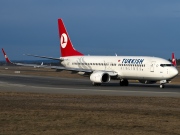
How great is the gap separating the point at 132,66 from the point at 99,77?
323 centimetres

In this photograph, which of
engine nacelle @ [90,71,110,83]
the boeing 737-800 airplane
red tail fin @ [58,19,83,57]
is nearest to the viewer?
the boeing 737-800 airplane

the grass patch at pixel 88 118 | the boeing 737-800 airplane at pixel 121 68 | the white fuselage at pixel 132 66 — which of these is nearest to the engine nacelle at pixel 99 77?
the boeing 737-800 airplane at pixel 121 68

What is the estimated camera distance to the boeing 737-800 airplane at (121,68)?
1688 inches

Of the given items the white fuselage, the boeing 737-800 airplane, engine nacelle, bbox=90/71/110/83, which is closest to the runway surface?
engine nacelle, bbox=90/71/110/83

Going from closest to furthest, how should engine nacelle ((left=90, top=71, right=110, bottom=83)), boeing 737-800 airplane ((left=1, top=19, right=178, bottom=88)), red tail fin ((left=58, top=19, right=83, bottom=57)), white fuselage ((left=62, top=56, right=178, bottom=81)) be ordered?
white fuselage ((left=62, top=56, right=178, bottom=81))
boeing 737-800 airplane ((left=1, top=19, right=178, bottom=88))
engine nacelle ((left=90, top=71, right=110, bottom=83))
red tail fin ((left=58, top=19, right=83, bottom=57))

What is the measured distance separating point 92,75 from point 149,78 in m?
5.37

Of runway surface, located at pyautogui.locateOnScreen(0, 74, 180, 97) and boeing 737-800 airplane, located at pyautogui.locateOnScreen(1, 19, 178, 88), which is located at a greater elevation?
boeing 737-800 airplane, located at pyautogui.locateOnScreen(1, 19, 178, 88)

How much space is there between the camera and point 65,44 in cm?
5475

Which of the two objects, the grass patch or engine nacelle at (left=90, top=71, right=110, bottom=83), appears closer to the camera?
the grass patch

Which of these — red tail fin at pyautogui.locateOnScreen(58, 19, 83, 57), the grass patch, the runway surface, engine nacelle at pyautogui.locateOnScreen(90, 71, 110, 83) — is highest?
red tail fin at pyautogui.locateOnScreen(58, 19, 83, 57)

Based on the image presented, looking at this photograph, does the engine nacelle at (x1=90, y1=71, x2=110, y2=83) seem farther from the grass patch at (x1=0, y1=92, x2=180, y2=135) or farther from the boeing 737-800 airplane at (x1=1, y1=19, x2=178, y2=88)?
the grass patch at (x1=0, y1=92, x2=180, y2=135)

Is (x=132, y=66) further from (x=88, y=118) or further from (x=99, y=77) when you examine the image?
(x=88, y=118)

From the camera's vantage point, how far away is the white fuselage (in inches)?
1679

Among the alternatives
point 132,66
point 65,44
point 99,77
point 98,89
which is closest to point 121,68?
point 132,66
